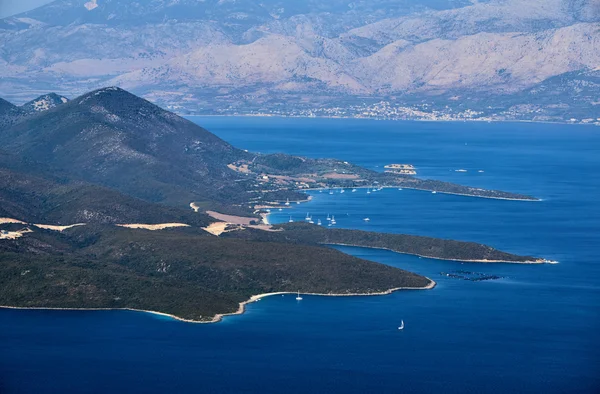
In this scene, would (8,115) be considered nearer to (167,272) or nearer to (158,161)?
(158,161)

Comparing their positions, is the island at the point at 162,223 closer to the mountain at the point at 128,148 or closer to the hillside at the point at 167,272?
the hillside at the point at 167,272

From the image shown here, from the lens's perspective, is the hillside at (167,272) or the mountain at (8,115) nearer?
the hillside at (167,272)

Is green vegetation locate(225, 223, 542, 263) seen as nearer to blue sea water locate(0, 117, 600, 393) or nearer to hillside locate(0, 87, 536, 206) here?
blue sea water locate(0, 117, 600, 393)

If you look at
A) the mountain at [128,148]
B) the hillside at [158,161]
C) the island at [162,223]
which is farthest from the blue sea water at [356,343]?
the mountain at [128,148]

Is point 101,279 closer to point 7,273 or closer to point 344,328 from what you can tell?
point 7,273

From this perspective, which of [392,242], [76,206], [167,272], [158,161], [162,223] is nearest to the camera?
[167,272]

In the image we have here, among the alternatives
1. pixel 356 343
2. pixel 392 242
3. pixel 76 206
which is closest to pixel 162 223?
pixel 76 206

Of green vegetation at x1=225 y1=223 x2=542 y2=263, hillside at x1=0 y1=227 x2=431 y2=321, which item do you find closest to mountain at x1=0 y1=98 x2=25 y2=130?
green vegetation at x1=225 y1=223 x2=542 y2=263

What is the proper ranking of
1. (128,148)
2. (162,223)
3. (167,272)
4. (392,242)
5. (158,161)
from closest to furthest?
1. (167,272)
2. (392,242)
3. (162,223)
4. (158,161)
5. (128,148)
